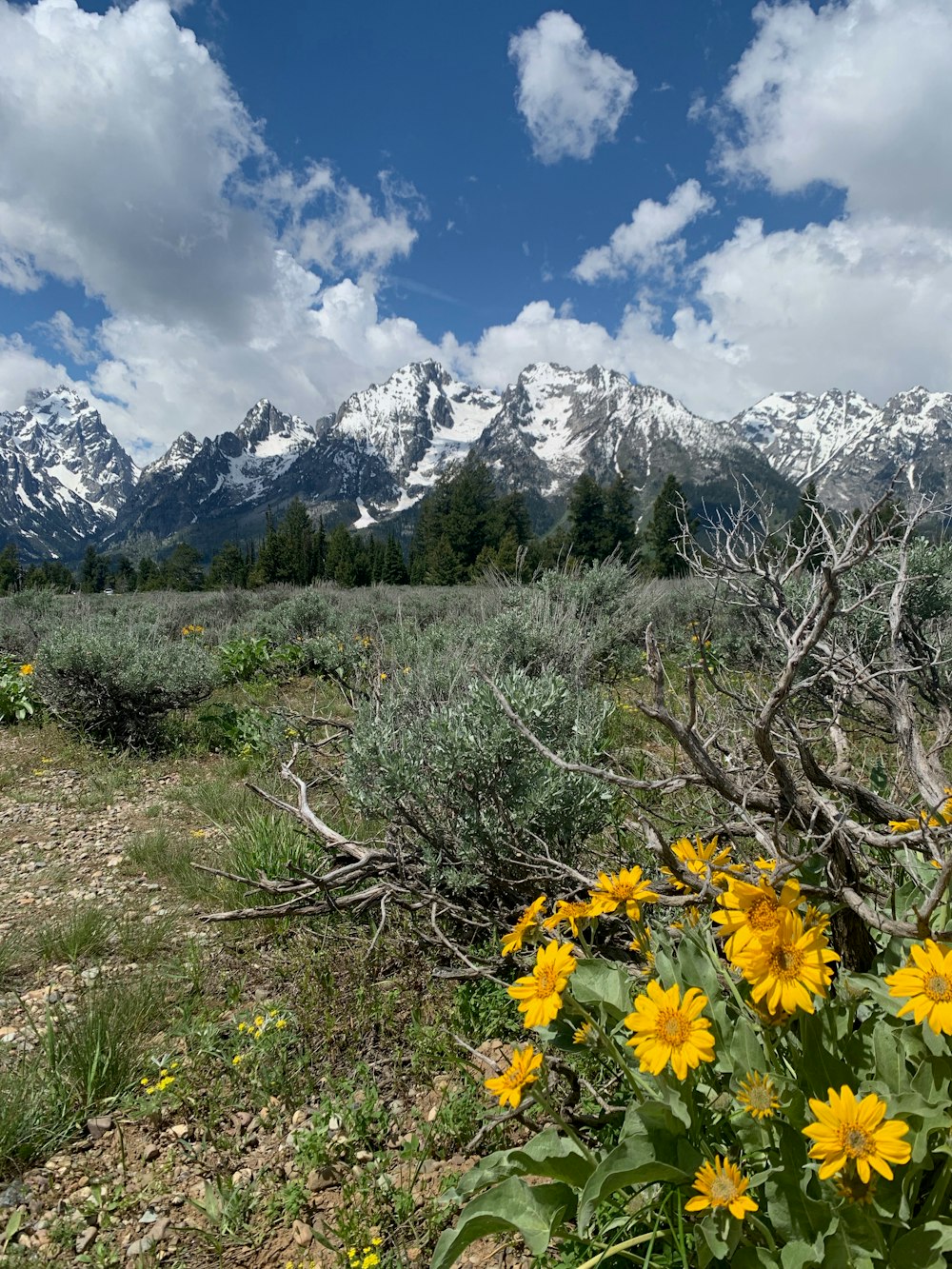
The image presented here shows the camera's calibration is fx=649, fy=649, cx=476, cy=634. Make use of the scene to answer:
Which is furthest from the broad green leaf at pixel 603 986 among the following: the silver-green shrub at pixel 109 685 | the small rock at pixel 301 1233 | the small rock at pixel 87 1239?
the silver-green shrub at pixel 109 685

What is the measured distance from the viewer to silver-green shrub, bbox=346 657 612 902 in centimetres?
256

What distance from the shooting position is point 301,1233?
1585 millimetres

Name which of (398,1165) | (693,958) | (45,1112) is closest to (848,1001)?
(693,958)

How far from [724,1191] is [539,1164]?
0.35m

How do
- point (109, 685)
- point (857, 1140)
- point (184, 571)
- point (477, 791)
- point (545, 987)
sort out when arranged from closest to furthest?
point (857, 1140) → point (545, 987) → point (477, 791) → point (109, 685) → point (184, 571)

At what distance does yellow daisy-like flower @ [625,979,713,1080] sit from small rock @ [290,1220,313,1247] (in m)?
1.19

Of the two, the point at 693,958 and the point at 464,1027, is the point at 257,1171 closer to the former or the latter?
the point at 464,1027

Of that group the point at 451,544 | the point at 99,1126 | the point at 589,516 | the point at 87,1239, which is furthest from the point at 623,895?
the point at 451,544

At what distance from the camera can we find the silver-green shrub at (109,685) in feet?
19.8

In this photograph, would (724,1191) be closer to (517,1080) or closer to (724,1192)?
(724,1192)

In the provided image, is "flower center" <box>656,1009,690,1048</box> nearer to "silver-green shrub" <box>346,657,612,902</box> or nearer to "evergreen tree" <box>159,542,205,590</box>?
"silver-green shrub" <box>346,657,612,902</box>

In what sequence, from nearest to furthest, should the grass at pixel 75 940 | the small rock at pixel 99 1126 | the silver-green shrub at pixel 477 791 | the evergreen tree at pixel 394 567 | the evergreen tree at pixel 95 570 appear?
the small rock at pixel 99 1126
the silver-green shrub at pixel 477 791
the grass at pixel 75 940
the evergreen tree at pixel 394 567
the evergreen tree at pixel 95 570

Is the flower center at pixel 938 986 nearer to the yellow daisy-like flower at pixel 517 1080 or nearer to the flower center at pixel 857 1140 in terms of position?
the flower center at pixel 857 1140

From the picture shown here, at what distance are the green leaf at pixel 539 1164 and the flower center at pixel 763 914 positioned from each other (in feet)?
1.81
